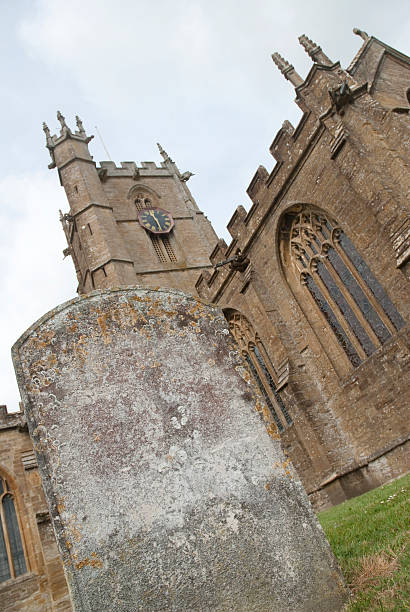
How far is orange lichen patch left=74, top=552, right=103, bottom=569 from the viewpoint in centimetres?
246

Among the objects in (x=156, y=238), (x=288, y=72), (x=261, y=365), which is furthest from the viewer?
(x=156, y=238)

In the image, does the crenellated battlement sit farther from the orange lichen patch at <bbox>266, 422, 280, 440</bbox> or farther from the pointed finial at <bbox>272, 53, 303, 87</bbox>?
the orange lichen patch at <bbox>266, 422, 280, 440</bbox>

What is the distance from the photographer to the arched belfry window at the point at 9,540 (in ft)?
39.0

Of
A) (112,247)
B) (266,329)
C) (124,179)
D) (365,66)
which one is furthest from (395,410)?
(124,179)

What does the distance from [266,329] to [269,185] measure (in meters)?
4.08

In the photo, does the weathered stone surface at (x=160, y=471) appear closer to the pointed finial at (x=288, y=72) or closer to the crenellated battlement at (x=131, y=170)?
the pointed finial at (x=288, y=72)

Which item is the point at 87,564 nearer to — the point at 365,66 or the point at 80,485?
the point at 80,485

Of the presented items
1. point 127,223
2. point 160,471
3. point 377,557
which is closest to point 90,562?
point 160,471

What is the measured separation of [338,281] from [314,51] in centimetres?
591

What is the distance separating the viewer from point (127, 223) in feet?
69.7

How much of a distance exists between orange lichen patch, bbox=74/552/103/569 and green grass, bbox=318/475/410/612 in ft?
4.98

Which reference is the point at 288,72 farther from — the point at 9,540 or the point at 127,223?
the point at 9,540

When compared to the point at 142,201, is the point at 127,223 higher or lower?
lower

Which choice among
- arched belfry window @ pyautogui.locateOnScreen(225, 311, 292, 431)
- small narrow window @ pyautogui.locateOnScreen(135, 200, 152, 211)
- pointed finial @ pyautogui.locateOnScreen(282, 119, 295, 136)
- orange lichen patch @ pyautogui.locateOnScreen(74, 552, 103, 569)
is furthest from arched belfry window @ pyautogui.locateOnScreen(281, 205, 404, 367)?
small narrow window @ pyautogui.locateOnScreen(135, 200, 152, 211)
